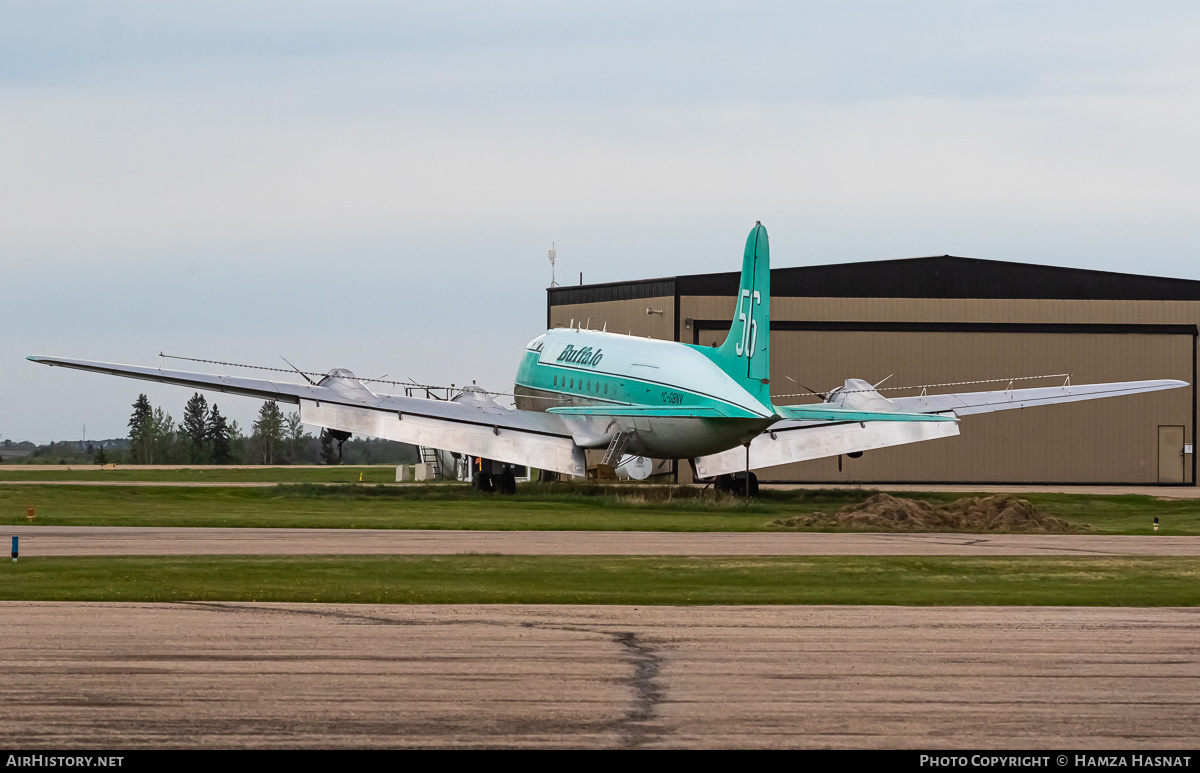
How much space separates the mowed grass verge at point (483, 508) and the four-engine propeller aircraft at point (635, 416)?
5.80 feet

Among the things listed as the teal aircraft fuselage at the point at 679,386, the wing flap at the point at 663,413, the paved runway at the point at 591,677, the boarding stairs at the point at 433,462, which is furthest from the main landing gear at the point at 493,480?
the paved runway at the point at 591,677

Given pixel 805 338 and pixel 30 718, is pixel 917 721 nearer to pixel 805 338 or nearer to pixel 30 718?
pixel 30 718

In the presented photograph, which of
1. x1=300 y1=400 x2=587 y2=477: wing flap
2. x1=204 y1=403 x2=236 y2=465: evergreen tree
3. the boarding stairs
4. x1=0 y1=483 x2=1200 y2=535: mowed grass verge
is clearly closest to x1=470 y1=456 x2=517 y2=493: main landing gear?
x1=0 y1=483 x2=1200 y2=535: mowed grass verge

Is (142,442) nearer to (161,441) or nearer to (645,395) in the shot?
(161,441)

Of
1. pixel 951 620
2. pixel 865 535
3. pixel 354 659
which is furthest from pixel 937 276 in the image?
pixel 354 659

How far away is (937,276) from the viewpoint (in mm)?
66062

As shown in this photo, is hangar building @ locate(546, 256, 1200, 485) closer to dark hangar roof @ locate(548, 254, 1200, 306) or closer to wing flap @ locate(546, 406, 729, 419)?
dark hangar roof @ locate(548, 254, 1200, 306)

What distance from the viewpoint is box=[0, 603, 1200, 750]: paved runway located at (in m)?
11.5

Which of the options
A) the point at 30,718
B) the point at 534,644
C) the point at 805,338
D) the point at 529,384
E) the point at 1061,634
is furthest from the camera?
the point at 805,338

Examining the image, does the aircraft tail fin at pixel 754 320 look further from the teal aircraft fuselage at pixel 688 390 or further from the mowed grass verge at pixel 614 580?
the mowed grass verge at pixel 614 580

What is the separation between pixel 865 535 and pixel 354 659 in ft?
72.7

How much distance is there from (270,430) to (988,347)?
247ft

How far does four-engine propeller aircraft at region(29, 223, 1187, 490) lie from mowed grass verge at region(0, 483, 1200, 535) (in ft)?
5.80
